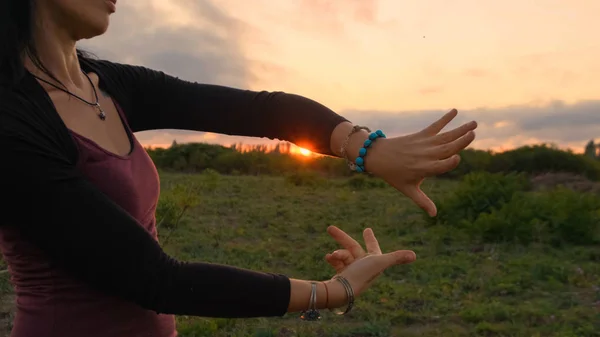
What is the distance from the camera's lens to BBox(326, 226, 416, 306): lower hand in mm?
1120

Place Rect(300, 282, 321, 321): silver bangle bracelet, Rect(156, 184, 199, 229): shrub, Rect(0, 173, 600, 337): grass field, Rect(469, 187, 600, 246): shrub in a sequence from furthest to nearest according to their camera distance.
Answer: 1. Rect(469, 187, 600, 246): shrub
2. Rect(156, 184, 199, 229): shrub
3. Rect(0, 173, 600, 337): grass field
4. Rect(300, 282, 321, 321): silver bangle bracelet

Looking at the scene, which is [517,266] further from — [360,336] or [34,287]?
[34,287]

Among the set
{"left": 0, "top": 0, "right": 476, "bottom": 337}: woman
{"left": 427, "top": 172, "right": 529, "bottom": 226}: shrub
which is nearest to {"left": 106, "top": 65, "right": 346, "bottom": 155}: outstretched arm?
{"left": 0, "top": 0, "right": 476, "bottom": 337}: woman

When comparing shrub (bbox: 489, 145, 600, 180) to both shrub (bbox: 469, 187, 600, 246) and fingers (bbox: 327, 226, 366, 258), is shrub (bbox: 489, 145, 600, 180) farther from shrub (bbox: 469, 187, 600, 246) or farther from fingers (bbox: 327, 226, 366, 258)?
fingers (bbox: 327, 226, 366, 258)

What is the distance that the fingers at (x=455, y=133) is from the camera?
43.3 inches

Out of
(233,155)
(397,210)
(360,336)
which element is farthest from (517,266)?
(233,155)

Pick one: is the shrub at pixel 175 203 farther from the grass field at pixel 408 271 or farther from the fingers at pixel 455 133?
the fingers at pixel 455 133

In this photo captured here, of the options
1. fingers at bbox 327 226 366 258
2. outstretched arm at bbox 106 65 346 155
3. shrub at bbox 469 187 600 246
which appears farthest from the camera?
shrub at bbox 469 187 600 246

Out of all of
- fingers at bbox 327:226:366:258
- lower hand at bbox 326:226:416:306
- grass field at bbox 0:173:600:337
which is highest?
fingers at bbox 327:226:366:258

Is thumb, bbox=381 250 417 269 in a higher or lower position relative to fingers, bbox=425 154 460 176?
lower

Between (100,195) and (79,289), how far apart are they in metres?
0.23

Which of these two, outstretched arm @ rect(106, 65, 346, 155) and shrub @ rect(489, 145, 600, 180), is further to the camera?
shrub @ rect(489, 145, 600, 180)

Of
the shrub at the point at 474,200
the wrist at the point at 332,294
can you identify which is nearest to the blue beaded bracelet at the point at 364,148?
the wrist at the point at 332,294

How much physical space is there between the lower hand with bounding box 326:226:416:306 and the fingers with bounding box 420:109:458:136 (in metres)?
0.23
